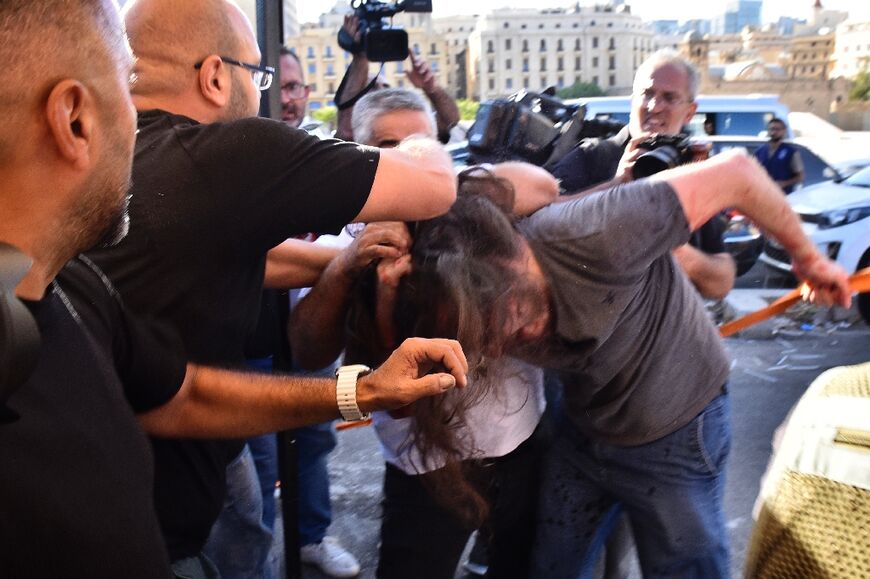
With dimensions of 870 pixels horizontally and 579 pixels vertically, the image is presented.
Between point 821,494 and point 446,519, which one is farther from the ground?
point 821,494

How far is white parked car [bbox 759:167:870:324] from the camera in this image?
685 centimetres

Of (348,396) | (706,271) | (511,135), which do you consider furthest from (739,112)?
(348,396)

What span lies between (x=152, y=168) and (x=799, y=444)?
3.59 ft

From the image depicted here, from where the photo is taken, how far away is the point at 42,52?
Answer: 924 mm

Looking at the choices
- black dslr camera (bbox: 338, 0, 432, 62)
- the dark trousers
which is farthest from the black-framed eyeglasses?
black dslr camera (bbox: 338, 0, 432, 62)

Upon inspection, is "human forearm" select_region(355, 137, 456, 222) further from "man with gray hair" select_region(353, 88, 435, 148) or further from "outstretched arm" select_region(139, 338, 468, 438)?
"man with gray hair" select_region(353, 88, 435, 148)

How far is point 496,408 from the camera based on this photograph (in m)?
1.95

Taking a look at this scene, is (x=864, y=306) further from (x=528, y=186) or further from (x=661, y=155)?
(x=528, y=186)

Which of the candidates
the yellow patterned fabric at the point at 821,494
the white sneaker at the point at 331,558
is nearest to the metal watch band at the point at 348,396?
the yellow patterned fabric at the point at 821,494

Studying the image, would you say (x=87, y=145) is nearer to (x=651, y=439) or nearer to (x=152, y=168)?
(x=152, y=168)

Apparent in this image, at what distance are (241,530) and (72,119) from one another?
152 cm

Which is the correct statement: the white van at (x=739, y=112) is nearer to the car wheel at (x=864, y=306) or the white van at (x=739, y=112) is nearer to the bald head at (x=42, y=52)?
the car wheel at (x=864, y=306)

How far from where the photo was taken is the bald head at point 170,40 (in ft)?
5.24

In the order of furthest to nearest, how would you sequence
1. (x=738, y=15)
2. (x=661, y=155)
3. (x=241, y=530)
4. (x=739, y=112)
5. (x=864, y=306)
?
1. (x=738, y=15)
2. (x=739, y=112)
3. (x=864, y=306)
4. (x=241, y=530)
5. (x=661, y=155)
